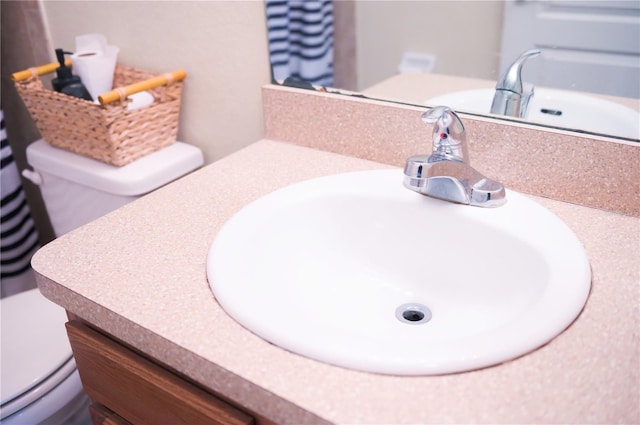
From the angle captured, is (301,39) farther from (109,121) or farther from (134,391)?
(134,391)

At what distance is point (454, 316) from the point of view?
744 millimetres

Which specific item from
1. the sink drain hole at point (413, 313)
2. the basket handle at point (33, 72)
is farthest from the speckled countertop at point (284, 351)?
the basket handle at point (33, 72)

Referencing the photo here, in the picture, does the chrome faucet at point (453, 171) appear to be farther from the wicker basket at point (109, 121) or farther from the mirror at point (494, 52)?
the wicker basket at point (109, 121)

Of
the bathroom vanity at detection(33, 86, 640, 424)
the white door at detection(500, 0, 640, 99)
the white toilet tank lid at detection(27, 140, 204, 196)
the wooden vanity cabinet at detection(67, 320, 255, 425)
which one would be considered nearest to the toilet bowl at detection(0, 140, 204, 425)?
the white toilet tank lid at detection(27, 140, 204, 196)

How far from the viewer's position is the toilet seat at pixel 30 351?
104cm

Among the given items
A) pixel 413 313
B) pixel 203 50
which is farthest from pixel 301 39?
pixel 413 313

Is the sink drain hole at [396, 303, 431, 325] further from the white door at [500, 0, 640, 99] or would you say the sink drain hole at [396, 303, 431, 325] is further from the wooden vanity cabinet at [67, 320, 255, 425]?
the white door at [500, 0, 640, 99]

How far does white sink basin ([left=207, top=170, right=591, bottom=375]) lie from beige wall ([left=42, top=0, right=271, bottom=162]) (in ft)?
1.23

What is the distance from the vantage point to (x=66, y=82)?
3.87ft

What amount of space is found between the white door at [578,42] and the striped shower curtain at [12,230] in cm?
124

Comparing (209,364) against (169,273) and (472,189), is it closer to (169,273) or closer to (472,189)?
(169,273)

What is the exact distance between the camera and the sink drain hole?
0.75m

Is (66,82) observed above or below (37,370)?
above

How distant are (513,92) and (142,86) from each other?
0.70 metres
